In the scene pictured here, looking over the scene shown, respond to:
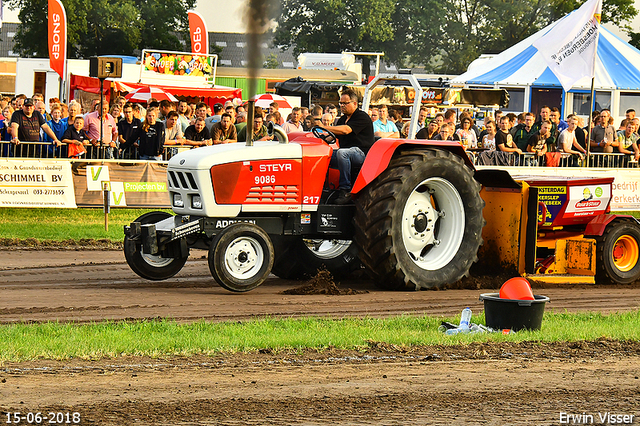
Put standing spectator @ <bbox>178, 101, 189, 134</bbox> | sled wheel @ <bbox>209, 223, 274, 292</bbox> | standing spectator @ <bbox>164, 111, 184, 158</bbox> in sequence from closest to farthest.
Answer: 1. sled wheel @ <bbox>209, 223, 274, 292</bbox>
2. standing spectator @ <bbox>164, 111, 184, 158</bbox>
3. standing spectator @ <bbox>178, 101, 189, 134</bbox>

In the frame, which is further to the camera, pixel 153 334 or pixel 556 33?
pixel 556 33

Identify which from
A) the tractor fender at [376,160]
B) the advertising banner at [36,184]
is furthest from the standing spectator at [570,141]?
the advertising banner at [36,184]

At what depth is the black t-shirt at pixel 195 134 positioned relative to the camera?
15734 mm

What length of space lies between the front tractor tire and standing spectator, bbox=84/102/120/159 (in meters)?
7.47

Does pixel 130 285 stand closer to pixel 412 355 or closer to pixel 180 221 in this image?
pixel 180 221

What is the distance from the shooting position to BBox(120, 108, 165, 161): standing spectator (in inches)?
614

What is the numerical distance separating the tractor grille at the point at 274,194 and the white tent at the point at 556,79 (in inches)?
673

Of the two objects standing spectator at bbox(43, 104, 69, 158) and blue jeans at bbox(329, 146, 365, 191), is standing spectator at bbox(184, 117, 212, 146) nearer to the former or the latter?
standing spectator at bbox(43, 104, 69, 158)

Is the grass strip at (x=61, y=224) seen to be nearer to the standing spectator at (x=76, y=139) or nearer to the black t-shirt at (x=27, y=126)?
the standing spectator at (x=76, y=139)

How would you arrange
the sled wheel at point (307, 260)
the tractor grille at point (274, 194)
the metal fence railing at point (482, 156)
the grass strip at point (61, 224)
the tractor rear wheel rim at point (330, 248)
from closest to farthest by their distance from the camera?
the tractor grille at point (274, 194), the sled wheel at point (307, 260), the tractor rear wheel rim at point (330, 248), the grass strip at point (61, 224), the metal fence railing at point (482, 156)

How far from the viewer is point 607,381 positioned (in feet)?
18.7

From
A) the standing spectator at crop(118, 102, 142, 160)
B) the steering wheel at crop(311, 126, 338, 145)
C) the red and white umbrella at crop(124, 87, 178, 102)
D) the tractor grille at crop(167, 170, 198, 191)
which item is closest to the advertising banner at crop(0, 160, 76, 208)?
the standing spectator at crop(118, 102, 142, 160)

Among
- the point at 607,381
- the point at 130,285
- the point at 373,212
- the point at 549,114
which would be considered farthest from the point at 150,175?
the point at 607,381

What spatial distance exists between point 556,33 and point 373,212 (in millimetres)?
10270
